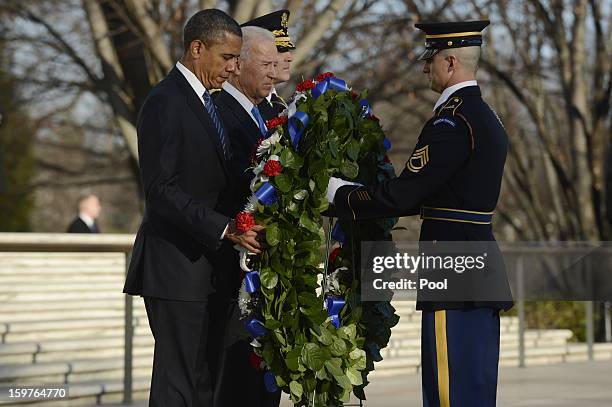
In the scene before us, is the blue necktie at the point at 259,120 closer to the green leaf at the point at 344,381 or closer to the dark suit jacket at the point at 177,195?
the dark suit jacket at the point at 177,195

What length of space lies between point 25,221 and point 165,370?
2430 centimetres

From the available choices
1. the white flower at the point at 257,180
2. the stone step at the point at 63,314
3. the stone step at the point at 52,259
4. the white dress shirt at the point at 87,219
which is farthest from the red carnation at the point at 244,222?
the white dress shirt at the point at 87,219

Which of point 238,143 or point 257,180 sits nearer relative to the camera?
point 257,180

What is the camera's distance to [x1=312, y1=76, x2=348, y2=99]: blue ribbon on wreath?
512 cm

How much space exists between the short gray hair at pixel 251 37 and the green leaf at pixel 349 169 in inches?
31.8

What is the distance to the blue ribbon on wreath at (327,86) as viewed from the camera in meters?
5.12

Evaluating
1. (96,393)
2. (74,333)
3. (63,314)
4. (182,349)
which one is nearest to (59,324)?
(74,333)

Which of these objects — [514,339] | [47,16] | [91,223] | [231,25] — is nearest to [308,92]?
[231,25]

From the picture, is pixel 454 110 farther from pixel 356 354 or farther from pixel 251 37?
pixel 251 37

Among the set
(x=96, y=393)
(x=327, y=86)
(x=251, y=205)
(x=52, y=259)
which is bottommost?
(x=96, y=393)

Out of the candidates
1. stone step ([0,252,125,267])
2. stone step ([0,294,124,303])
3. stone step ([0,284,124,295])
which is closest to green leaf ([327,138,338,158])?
stone step ([0,294,124,303])

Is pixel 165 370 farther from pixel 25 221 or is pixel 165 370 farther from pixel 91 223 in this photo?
pixel 25 221

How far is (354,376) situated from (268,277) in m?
0.57

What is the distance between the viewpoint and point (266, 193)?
4.94 metres
